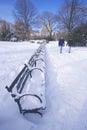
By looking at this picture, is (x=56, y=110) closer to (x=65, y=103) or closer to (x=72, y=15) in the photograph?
(x=65, y=103)

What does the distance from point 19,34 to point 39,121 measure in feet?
199

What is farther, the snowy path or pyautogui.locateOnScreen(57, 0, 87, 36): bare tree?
pyautogui.locateOnScreen(57, 0, 87, 36): bare tree

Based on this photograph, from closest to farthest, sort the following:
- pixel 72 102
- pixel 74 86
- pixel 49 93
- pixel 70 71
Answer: pixel 72 102
pixel 49 93
pixel 74 86
pixel 70 71

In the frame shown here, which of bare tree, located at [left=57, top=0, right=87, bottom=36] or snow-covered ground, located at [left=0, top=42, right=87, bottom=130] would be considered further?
bare tree, located at [left=57, top=0, right=87, bottom=36]

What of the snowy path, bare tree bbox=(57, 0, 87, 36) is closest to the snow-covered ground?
the snowy path

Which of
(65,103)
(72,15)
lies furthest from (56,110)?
(72,15)

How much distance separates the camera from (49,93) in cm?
606

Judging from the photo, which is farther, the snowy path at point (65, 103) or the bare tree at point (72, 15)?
the bare tree at point (72, 15)

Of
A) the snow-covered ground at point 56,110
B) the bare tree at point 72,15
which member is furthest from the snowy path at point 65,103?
the bare tree at point 72,15

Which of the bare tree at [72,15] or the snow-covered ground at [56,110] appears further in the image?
the bare tree at [72,15]

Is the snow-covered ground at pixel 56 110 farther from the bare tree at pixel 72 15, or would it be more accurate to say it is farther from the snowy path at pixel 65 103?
the bare tree at pixel 72 15

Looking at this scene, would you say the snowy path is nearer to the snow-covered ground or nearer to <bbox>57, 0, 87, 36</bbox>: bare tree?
the snow-covered ground

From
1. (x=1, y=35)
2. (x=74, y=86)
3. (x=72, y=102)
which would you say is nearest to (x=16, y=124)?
(x=72, y=102)

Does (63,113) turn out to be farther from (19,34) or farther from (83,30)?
(19,34)
